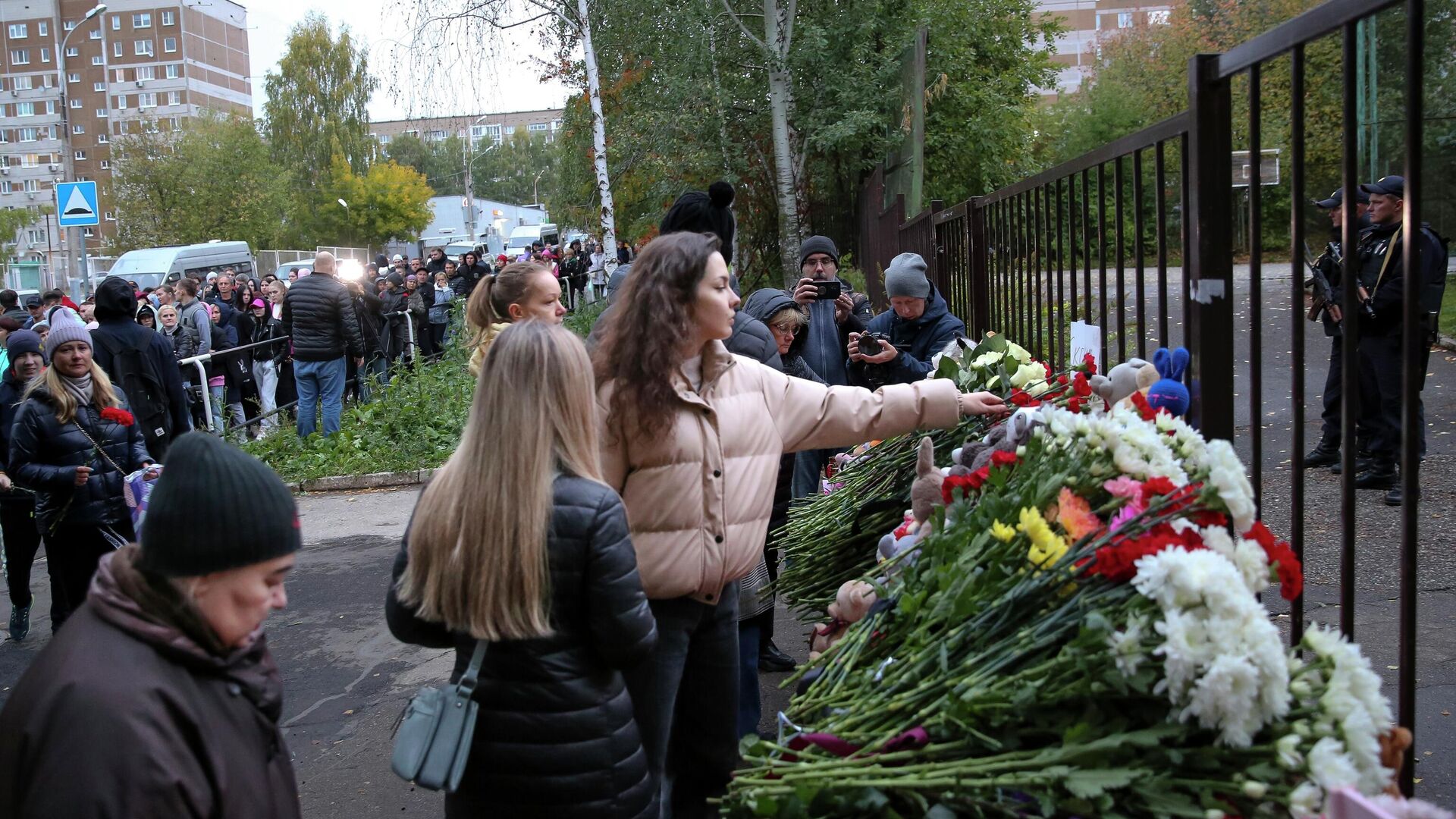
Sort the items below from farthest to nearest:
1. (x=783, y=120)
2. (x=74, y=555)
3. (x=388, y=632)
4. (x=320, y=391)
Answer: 1. (x=783, y=120)
2. (x=320, y=391)
3. (x=388, y=632)
4. (x=74, y=555)

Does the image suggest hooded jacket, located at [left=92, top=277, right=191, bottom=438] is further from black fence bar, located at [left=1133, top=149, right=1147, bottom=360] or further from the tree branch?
the tree branch

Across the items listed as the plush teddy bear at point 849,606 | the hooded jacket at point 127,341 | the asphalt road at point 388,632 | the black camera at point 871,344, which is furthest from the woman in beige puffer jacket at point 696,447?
the hooded jacket at point 127,341

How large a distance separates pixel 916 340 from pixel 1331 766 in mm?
3805

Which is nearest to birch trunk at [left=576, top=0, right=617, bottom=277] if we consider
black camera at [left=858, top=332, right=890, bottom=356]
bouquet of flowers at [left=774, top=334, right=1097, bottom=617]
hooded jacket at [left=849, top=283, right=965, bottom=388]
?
hooded jacket at [left=849, top=283, right=965, bottom=388]

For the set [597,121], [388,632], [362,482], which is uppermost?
[597,121]

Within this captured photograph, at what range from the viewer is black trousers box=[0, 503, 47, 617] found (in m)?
6.68

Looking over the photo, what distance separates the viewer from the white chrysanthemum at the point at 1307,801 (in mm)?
1783

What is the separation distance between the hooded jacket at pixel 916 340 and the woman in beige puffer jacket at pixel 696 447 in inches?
70.9

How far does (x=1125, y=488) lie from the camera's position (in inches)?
91.6

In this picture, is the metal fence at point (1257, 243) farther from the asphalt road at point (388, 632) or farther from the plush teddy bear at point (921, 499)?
the plush teddy bear at point (921, 499)

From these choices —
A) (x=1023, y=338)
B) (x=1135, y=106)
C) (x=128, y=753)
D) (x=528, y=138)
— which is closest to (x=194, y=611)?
(x=128, y=753)

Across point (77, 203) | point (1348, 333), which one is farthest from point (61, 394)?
point (77, 203)

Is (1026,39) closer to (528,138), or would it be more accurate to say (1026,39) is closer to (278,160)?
(278,160)

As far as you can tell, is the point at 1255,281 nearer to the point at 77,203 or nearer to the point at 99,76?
the point at 77,203
